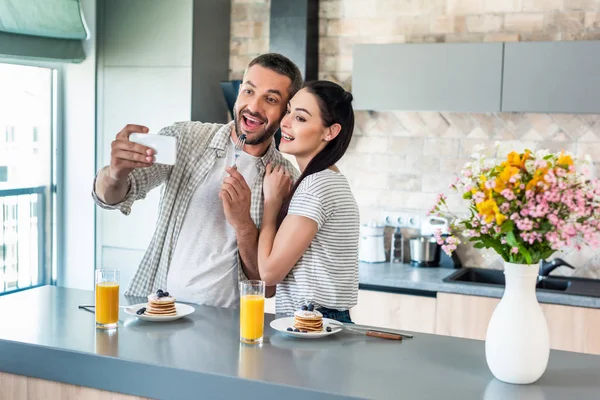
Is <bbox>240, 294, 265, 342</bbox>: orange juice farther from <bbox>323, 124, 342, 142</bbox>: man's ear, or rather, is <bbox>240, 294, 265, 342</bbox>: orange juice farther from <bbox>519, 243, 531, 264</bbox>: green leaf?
<bbox>519, 243, 531, 264</bbox>: green leaf

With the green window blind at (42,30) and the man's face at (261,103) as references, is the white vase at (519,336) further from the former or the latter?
the green window blind at (42,30)

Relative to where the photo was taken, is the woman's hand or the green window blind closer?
the woman's hand

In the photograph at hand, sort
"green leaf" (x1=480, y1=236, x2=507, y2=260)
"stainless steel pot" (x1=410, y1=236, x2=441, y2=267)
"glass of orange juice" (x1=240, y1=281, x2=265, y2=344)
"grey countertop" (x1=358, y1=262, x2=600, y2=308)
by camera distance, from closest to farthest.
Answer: "green leaf" (x1=480, y1=236, x2=507, y2=260) < "glass of orange juice" (x1=240, y1=281, x2=265, y2=344) < "grey countertop" (x1=358, y1=262, x2=600, y2=308) < "stainless steel pot" (x1=410, y1=236, x2=441, y2=267)

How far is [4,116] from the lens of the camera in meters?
4.50

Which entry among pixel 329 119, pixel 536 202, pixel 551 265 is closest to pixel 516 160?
pixel 536 202

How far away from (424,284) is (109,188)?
6.11ft

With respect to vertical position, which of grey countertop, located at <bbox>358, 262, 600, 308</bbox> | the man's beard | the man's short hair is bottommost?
grey countertop, located at <bbox>358, 262, 600, 308</bbox>

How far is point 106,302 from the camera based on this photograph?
225 cm

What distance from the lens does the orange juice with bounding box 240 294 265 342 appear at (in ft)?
7.06

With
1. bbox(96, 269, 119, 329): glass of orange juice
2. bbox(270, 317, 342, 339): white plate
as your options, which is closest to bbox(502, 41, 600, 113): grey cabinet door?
bbox(270, 317, 342, 339): white plate

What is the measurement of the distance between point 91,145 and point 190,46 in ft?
2.97

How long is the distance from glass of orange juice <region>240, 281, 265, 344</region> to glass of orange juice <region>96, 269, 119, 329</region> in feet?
1.27

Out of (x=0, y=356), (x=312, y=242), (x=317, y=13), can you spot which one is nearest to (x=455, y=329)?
(x=312, y=242)

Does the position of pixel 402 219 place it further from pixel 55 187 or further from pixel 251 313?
pixel 251 313
